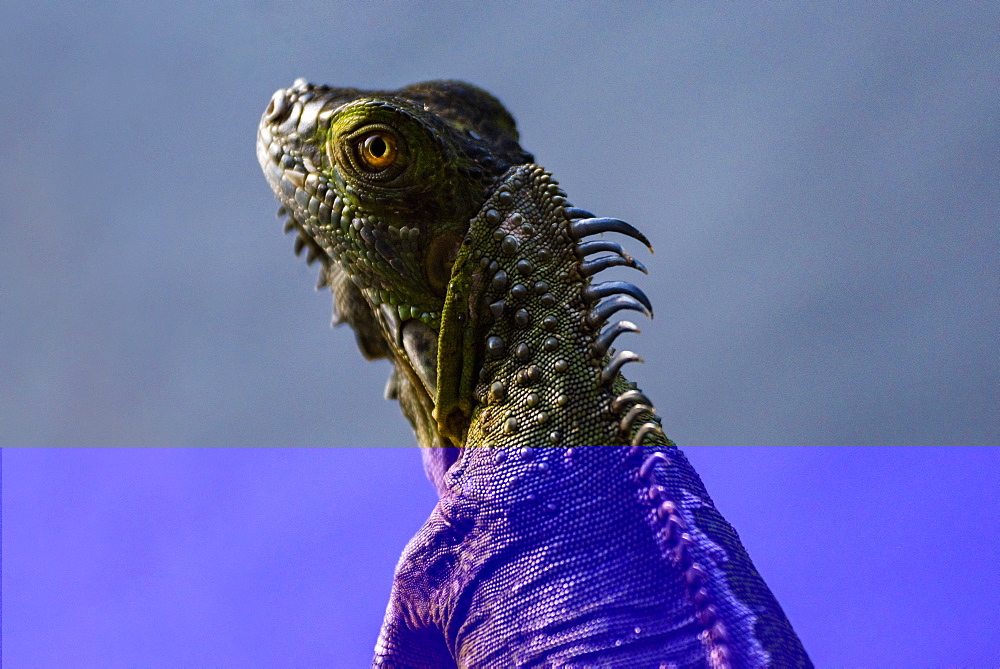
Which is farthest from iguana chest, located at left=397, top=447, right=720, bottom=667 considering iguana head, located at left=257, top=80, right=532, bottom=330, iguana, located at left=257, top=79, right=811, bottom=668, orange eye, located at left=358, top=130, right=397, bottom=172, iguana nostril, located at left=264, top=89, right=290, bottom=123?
iguana nostril, located at left=264, top=89, right=290, bottom=123

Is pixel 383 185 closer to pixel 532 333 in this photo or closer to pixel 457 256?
pixel 457 256

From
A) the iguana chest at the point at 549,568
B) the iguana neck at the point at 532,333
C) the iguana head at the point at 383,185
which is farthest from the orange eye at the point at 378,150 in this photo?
the iguana chest at the point at 549,568

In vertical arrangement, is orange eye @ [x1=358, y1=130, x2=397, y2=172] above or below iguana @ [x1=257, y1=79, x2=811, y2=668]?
above

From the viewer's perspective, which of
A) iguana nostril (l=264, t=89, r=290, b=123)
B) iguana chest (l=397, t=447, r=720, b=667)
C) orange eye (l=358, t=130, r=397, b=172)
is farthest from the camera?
iguana nostril (l=264, t=89, r=290, b=123)

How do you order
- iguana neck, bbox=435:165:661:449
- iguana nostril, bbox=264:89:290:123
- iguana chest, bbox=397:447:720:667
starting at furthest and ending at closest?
iguana nostril, bbox=264:89:290:123, iguana neck, bbox=435:165:661:449, iguana chest, bbox=397:447:720:667

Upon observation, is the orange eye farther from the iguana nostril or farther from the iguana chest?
the iguana chest

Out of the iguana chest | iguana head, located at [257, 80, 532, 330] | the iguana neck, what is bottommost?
the iguana chest

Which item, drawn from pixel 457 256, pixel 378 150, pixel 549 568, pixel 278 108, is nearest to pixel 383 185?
pixel 378 150

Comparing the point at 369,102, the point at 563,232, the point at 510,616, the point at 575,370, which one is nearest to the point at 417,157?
the point at 369,102
